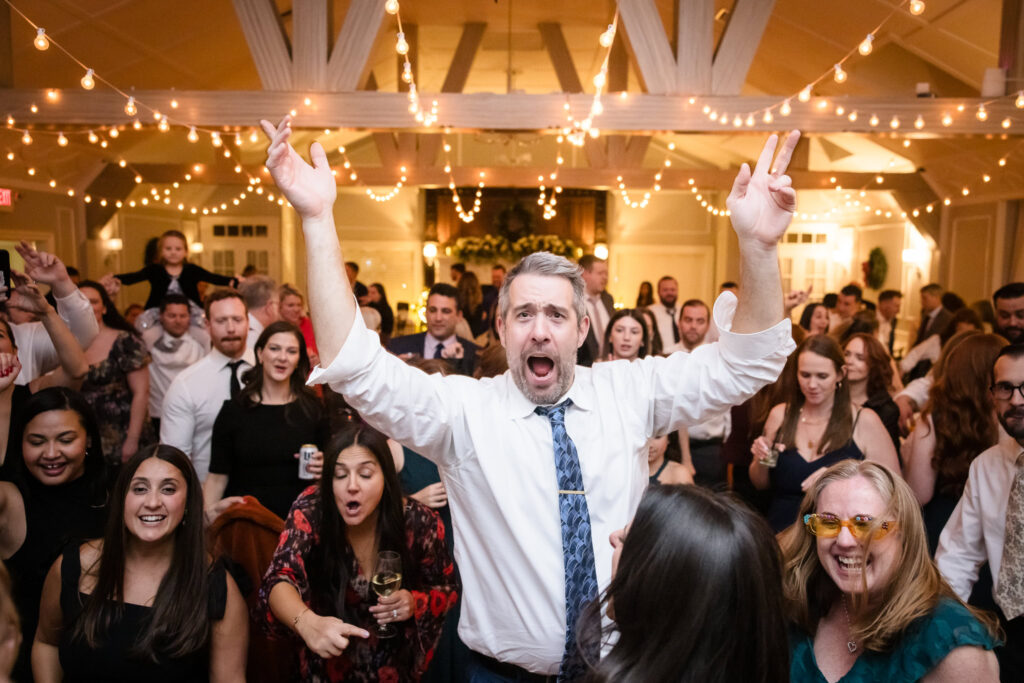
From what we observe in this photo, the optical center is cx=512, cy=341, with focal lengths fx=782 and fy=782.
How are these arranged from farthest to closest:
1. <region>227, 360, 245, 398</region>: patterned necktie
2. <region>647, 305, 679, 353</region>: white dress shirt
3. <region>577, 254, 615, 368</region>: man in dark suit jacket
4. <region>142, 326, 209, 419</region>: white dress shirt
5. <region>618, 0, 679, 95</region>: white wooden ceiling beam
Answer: <region>647, 305, 679, 353</region>: white dress shirt, <region>577, 254, 615, 368</region>: man in dark suit jacket, <region>618, 0, 679, 95</region>: white wooden ceiling beam, <region>142, 326, 209, 419</region>: white dress shirt, <region>227, 360, 245, 398</region>: patterned necktie

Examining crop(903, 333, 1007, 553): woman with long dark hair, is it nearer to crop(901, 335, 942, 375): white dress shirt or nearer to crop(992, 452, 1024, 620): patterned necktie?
crop(992, 452, 1024, 620): patterned necktie

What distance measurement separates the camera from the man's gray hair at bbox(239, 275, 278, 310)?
4.20 meters

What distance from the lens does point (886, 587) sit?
4.71ft

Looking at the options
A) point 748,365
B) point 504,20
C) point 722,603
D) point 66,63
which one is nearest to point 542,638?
point 722,603

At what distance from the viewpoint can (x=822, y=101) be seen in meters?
4.99

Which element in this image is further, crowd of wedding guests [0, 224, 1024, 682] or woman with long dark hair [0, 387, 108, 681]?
woman with long dark hair [0, 387, 108, 681]

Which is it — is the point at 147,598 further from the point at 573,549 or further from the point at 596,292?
the point at 596,292

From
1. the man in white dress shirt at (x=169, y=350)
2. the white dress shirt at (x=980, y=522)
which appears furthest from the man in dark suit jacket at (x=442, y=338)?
the white dress shirt at (x=980, y=522)

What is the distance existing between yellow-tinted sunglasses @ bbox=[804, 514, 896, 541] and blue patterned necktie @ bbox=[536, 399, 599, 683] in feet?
1.47

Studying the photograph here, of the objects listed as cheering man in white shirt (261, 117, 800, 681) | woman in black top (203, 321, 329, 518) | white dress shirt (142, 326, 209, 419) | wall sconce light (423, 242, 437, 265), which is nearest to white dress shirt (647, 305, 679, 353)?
white dress shirt (142, 326, 209, 419)

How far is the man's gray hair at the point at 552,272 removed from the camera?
1.44m

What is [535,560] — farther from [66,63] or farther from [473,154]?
[473,154]

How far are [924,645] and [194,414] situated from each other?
8.45 feet

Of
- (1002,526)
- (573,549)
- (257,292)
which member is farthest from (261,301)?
(1002,526)
